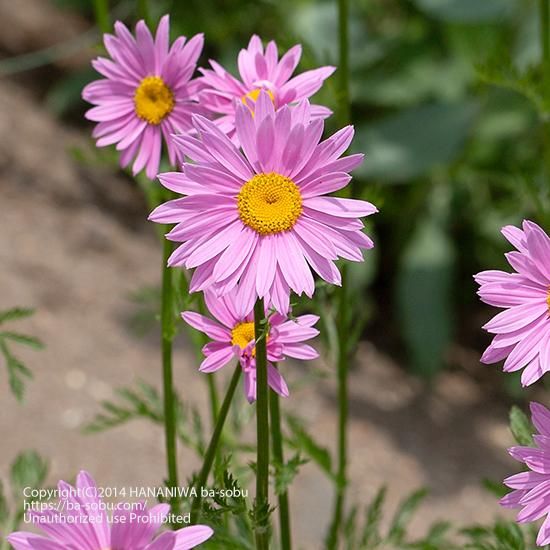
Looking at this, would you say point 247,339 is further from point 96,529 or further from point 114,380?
point 114,380

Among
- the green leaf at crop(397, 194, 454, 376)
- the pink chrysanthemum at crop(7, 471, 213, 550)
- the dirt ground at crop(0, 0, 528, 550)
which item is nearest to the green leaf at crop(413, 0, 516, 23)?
the green leaf at crop(397, 194, 454, 376)

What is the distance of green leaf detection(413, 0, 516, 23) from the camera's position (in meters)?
2.31

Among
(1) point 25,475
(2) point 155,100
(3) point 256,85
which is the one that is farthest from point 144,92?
(1) point 25,475

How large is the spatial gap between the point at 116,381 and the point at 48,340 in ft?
0.57

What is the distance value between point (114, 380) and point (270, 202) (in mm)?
1354

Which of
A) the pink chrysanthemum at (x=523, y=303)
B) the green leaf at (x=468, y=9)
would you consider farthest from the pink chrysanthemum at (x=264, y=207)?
the green leaf at (x=468, y=9)

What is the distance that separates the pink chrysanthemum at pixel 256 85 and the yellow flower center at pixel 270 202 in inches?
3.3

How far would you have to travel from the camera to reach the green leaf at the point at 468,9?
2307 mm

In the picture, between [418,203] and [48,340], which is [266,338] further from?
[418,203]

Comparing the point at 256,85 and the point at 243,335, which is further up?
the point at 256,85

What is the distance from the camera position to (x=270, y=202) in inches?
29.6

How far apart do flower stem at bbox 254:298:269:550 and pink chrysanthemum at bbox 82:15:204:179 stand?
0.19 meters

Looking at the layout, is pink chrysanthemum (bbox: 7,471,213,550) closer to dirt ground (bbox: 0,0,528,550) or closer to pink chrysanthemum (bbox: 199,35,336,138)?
pink chrysanthemum (bbox: 199,35,336,138)

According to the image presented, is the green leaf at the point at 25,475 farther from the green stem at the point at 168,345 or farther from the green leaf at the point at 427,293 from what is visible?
the green leaf at the point at 427,293
